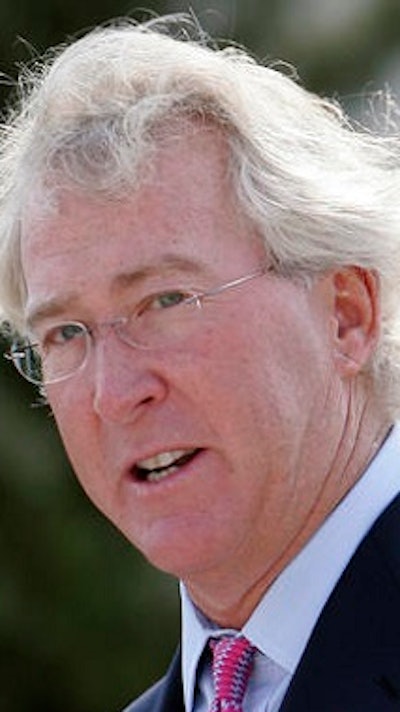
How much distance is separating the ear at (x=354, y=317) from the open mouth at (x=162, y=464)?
308 mm

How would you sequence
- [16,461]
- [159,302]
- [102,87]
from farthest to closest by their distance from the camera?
[16,461], [102,87], [159,302]

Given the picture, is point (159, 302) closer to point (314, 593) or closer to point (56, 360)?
point (56, 360)

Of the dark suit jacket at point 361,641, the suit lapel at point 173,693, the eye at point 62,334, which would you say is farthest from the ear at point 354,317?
the suit lapel at point 173,693

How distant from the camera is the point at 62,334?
3.06 m

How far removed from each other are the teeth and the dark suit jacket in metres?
0.32

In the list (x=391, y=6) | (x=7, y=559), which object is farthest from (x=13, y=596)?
(x=391, y=6)

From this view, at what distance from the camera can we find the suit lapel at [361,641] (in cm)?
279

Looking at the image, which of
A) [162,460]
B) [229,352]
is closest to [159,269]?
[229,352]

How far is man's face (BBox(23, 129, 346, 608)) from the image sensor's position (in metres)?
2.89

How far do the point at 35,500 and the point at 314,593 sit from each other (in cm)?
277

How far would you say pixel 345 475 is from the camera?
300cm

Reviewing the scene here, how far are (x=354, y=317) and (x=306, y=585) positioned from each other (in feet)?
1.47

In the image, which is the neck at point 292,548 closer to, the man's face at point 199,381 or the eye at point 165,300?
the man's face at point 199,381

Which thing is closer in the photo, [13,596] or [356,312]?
[356,312]
